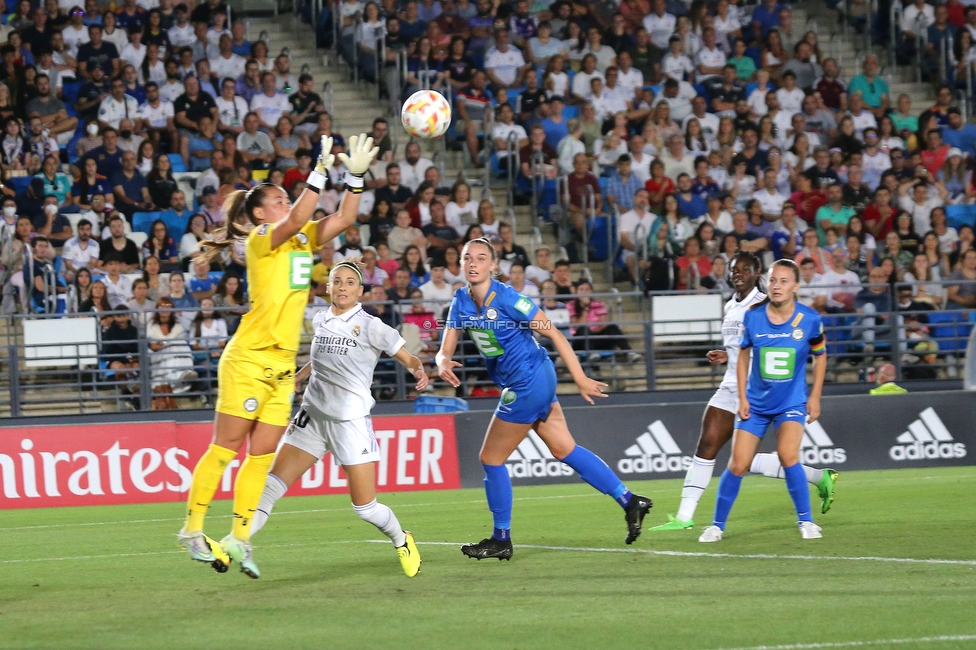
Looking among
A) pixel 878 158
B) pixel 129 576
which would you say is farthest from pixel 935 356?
pixel 129 576

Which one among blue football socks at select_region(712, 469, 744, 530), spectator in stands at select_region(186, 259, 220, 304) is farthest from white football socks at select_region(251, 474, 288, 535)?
spectator in stands at select_region(186, 259, 220, 304)

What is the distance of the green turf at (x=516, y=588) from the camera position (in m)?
6.43

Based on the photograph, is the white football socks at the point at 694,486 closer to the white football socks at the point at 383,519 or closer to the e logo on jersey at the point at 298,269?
the white football socks at the point at 383,519

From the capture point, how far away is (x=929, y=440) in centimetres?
1728

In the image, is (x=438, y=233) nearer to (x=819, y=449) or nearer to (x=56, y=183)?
(x=56, y=183)

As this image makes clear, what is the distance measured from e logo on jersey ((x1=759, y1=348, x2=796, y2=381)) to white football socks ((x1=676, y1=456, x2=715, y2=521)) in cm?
113

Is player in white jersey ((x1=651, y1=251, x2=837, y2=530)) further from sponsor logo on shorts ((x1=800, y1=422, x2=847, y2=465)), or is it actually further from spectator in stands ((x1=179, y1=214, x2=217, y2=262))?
spectator in stands ((x1=179, y1=214, x2=217, y2=262))

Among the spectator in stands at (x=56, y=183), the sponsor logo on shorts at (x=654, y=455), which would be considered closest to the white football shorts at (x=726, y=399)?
the sponsor logo on shorts at (x=654, y=455)

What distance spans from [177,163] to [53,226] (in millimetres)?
2497

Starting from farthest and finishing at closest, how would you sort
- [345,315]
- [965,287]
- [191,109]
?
[191,109]
[965,287]
[345,315]

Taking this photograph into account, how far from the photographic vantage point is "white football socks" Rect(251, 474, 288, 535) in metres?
8.75

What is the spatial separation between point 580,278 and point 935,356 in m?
5.60

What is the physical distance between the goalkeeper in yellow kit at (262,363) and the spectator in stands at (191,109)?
516 inches

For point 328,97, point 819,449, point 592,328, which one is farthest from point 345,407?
point 328,97
